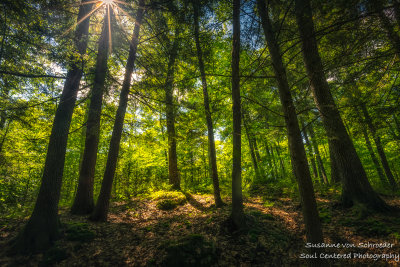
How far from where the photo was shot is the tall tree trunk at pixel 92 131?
21.1 feet

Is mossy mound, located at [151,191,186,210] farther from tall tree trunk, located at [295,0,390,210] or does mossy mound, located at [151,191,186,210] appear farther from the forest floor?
tall tree trunk, located at [295,0,390,210]

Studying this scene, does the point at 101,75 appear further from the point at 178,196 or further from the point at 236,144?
the point at 178,196

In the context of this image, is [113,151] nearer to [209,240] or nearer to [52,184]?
[52,184]

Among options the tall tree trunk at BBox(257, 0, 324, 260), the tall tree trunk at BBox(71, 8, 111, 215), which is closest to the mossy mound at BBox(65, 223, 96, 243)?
the tall tree trunk at BBox(71, 8, 111, 215)

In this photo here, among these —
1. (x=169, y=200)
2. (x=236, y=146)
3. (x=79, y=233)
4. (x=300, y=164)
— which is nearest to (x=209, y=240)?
(x=236, y=146)

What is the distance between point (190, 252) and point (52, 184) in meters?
4.43

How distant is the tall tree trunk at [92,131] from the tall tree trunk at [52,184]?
0.84m

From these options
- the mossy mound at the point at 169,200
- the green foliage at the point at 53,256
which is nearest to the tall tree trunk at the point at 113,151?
the green foliage at the point at 53,256

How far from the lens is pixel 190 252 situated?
388cm

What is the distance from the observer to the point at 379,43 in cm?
381

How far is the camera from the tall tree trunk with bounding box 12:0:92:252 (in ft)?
13.6

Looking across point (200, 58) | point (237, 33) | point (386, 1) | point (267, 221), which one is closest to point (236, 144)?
point (267, 221)

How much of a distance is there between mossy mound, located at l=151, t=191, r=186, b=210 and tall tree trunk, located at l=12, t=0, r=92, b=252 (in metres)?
4.21

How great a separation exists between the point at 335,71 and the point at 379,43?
1.03 m
